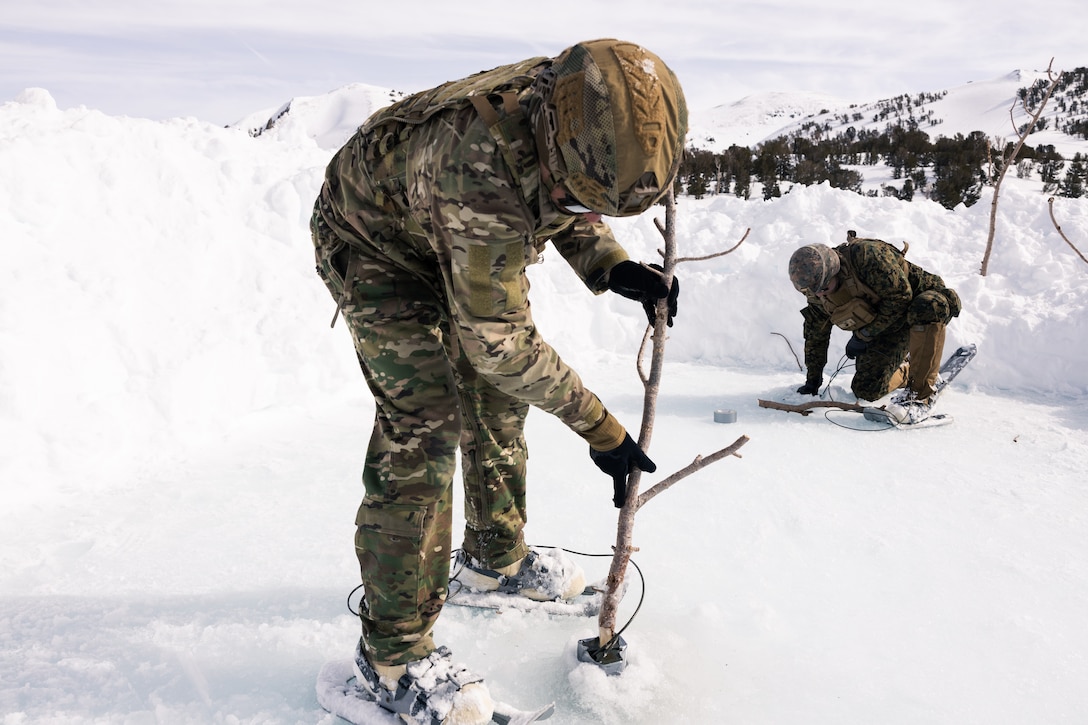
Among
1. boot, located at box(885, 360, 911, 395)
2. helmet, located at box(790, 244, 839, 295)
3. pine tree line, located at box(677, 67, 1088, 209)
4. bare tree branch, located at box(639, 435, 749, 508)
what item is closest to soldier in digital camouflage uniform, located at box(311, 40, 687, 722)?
bare tree branch, located at box(639, 435, 749, 508)

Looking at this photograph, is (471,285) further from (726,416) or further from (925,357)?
(925,357)

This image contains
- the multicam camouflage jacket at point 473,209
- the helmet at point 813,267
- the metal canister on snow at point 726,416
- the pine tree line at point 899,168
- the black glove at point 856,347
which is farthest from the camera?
the pine tree line at point 899,168

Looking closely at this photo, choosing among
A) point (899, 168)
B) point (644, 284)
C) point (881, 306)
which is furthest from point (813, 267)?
point (899, 168)

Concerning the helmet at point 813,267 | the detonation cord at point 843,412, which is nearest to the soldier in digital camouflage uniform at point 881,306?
the helmet at point 813,267

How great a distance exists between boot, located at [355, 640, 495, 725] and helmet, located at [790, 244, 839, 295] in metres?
3.28

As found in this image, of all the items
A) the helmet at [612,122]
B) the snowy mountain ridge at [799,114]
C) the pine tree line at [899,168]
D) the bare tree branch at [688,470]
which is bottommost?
the bare tree branch at [688,470]

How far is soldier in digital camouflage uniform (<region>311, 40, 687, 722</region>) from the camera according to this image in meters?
1.28

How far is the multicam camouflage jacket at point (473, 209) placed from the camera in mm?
1341

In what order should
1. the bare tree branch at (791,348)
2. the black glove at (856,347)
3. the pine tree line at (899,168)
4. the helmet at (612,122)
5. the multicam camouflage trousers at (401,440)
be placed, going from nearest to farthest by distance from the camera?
the helmet at (612,122) → the multicam camouflage trousers at (401,440) → the black glove at (856,347) → the bare tree branch at (791,348) → the pine tree line at (899,168)

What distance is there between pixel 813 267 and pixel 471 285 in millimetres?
3377

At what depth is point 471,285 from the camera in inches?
54.4

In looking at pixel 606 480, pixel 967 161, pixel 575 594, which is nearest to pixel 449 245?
pixel 575 594

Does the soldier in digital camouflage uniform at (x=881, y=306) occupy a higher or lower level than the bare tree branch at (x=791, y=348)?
higher

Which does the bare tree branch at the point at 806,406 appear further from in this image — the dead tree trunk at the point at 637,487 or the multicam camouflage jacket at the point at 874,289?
the dead tree trunk at the point at 637,487
